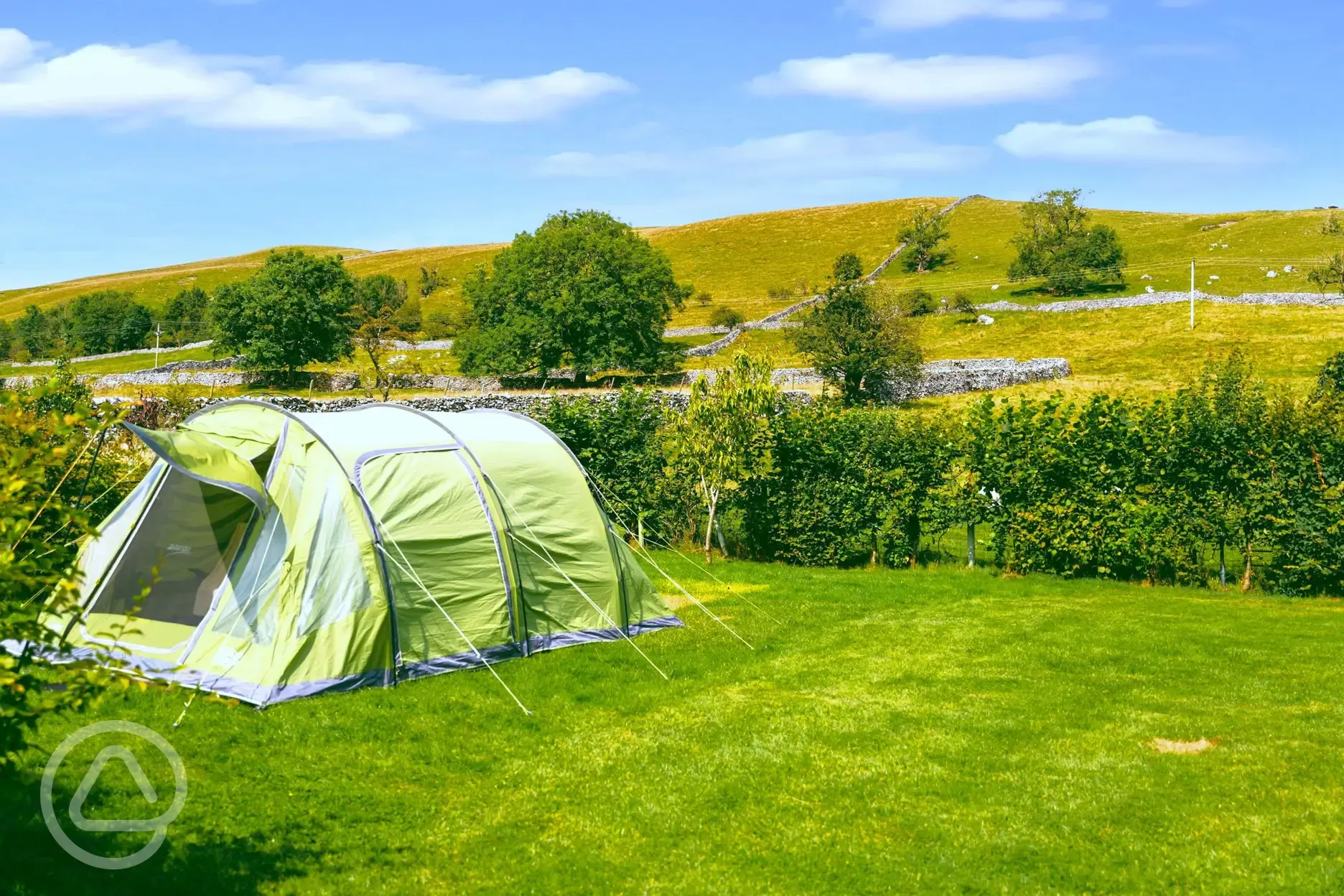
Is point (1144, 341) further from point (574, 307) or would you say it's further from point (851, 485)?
point (851, 485)

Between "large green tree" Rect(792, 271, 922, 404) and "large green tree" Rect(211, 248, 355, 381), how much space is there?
26342mm

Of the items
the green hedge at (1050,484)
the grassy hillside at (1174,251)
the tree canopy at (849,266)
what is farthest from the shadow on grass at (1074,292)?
the green hedge at (1050,484)

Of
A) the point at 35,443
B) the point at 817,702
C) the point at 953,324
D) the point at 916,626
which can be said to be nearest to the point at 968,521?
the point at 916,626

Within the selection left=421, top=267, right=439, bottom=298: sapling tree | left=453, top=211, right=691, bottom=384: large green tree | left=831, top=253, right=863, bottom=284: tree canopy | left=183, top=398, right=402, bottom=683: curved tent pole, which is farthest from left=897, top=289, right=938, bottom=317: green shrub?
left=183, top=398, right=402, bottom=683: curved tent pole

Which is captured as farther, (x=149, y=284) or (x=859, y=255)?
(x=149, y=284)

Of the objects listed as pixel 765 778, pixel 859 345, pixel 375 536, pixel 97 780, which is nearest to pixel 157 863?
pixel 97 780

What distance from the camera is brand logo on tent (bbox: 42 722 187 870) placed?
6.32 metres

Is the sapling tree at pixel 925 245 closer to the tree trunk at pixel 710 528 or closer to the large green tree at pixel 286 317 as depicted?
the large green tree at pixel 286 317

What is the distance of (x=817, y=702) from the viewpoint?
1046cm

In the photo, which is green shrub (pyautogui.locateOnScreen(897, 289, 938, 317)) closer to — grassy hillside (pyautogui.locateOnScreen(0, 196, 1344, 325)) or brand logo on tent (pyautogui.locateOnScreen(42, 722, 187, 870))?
grassy hillside (pyautogui.locateOnScreen(0, 196, 1344, 325))

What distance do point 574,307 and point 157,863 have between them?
4761cm

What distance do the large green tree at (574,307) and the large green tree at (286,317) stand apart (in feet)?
24.0

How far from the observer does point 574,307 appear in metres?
52.9

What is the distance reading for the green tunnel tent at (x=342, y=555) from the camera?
33.2 ft
